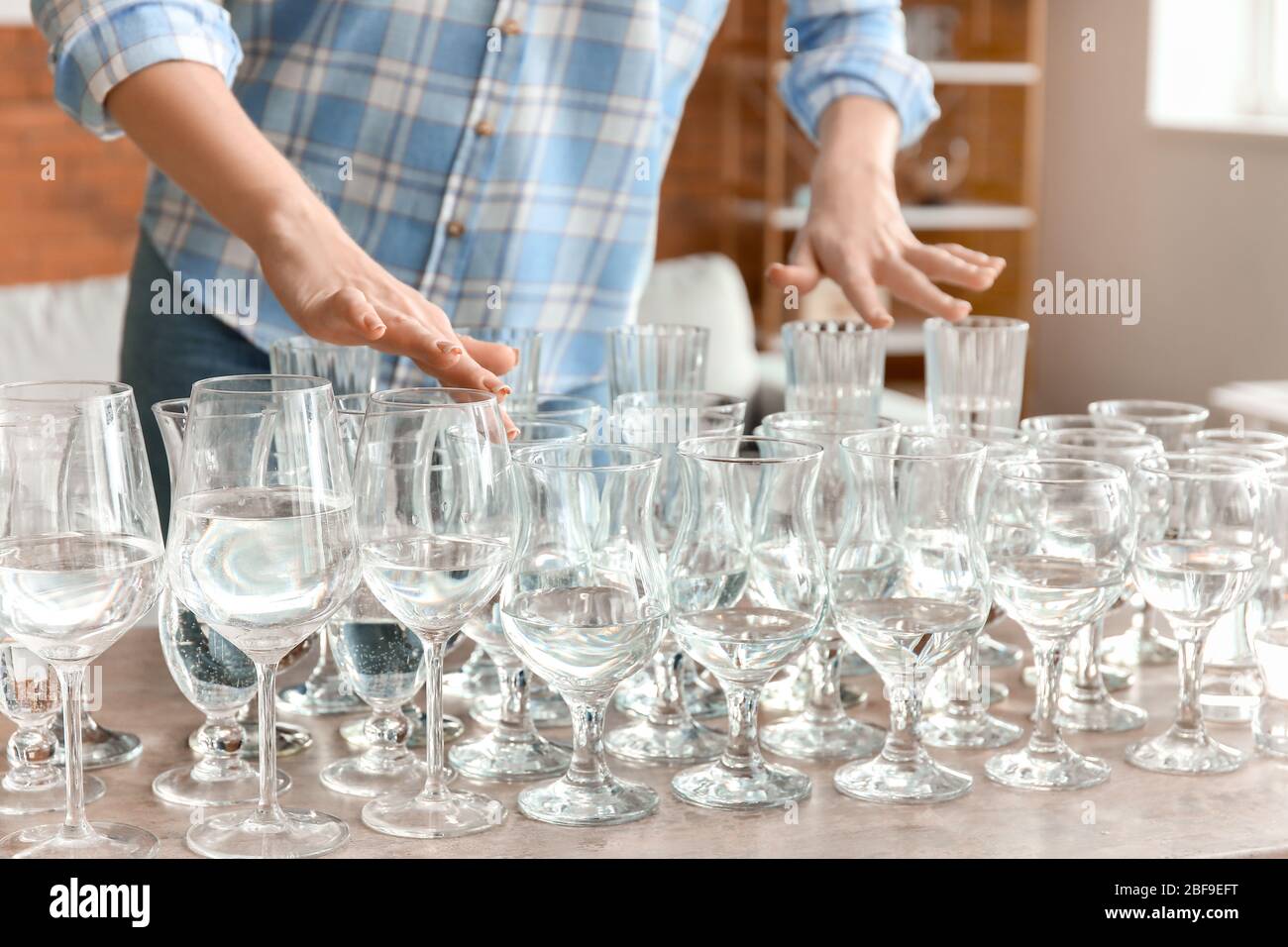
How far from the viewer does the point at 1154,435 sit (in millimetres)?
1136

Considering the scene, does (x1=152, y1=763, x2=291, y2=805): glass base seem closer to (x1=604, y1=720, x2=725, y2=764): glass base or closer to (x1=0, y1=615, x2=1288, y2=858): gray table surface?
(x1=0, y1=615, x2=1288, y2=858): gray table surface

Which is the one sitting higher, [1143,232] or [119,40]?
[1143,232]

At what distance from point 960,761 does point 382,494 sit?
38cm

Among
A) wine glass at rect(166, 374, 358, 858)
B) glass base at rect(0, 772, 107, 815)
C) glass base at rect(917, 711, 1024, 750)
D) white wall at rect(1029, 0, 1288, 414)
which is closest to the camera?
wine glass at rect(166, 374, 358, 858)

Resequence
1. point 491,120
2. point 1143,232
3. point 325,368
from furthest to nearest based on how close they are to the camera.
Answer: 1. point 1143,232
2. point 491,120
3. point 325,368

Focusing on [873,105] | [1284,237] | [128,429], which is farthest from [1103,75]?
[128,429]

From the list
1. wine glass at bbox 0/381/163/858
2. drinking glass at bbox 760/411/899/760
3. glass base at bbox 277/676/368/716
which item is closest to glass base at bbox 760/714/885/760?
drinking glass at bbox 760/411/899/760

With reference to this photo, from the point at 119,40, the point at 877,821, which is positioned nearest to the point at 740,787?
the point at 877,821

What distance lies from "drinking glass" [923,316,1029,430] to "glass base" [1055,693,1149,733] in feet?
0.75

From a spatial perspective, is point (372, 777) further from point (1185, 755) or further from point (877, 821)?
point (1185, 755)

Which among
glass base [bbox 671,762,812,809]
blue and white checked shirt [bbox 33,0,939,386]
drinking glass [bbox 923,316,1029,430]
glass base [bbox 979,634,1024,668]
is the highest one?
blue and white checked shirt [bbox 33,0,939,386]

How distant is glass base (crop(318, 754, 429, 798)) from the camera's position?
0.84 meters

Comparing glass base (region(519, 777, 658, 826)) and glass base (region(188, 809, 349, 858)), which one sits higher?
glass base (region(519, 777, 658, 826))

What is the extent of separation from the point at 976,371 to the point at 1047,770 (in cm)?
35
